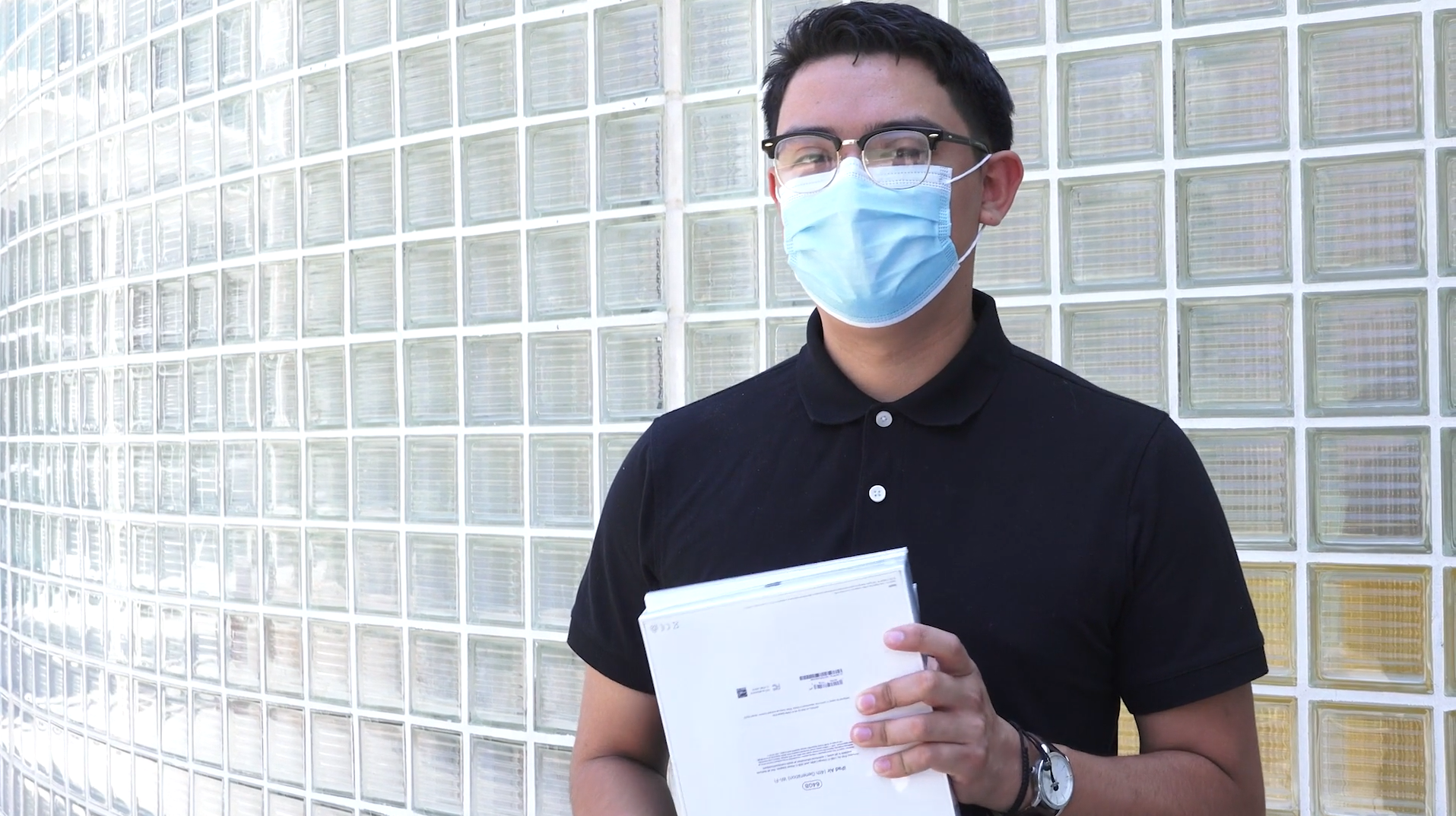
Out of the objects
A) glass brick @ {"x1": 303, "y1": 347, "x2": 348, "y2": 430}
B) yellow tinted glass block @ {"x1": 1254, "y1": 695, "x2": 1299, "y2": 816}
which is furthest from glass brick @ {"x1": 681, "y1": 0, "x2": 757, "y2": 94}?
yellow tinted glass block @ {"x1": 1254, "y1": 695, "x2": 1299, "y2": 816}

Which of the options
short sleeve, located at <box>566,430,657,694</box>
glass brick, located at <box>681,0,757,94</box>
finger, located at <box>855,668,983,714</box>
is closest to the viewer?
finger, located at <box>855,668,983,714</box>

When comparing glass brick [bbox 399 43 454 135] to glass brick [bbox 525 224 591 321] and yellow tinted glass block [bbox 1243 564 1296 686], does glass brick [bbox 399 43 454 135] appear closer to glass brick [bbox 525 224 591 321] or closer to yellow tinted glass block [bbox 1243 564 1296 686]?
glass brick [bbox 525 224 591 321]

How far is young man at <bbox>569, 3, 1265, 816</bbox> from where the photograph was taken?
4.62 feet

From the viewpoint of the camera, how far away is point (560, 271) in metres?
3.49

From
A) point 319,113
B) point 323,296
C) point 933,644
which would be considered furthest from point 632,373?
point 933,644

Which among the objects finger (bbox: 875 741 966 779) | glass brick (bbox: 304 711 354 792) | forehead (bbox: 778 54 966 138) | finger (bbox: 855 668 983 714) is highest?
forehead (bbox: 778 54 966 138)

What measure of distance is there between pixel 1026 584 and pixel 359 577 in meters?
2.87

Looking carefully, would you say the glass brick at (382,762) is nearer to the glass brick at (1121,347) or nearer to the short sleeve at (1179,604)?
the glass brick at (1121,347)

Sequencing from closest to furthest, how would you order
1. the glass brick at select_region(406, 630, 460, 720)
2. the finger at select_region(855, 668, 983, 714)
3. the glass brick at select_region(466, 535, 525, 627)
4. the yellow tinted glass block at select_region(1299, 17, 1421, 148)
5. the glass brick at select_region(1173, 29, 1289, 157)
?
the finger at select_region(855, 668, 983, 714) → the yellow tinted glass block at select_region(1299, 17, 1421, 148) → the glass brick at select_region(1173, 29, 1289, 157) → the glass brick at select_region(466, 535, 525, 627) → the glass brick at select_region(406, 630, 460, 720)

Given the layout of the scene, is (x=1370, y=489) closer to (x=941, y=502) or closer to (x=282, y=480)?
(x=941, y=502)

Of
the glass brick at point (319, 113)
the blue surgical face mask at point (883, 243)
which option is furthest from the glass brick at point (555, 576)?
the blue surgical face mask at point (883, 243)

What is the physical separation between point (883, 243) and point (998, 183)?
20 centimetres

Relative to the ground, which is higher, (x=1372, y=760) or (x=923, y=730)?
(x=923, y=730)

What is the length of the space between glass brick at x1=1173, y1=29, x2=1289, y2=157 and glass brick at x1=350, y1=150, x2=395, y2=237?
228cm
